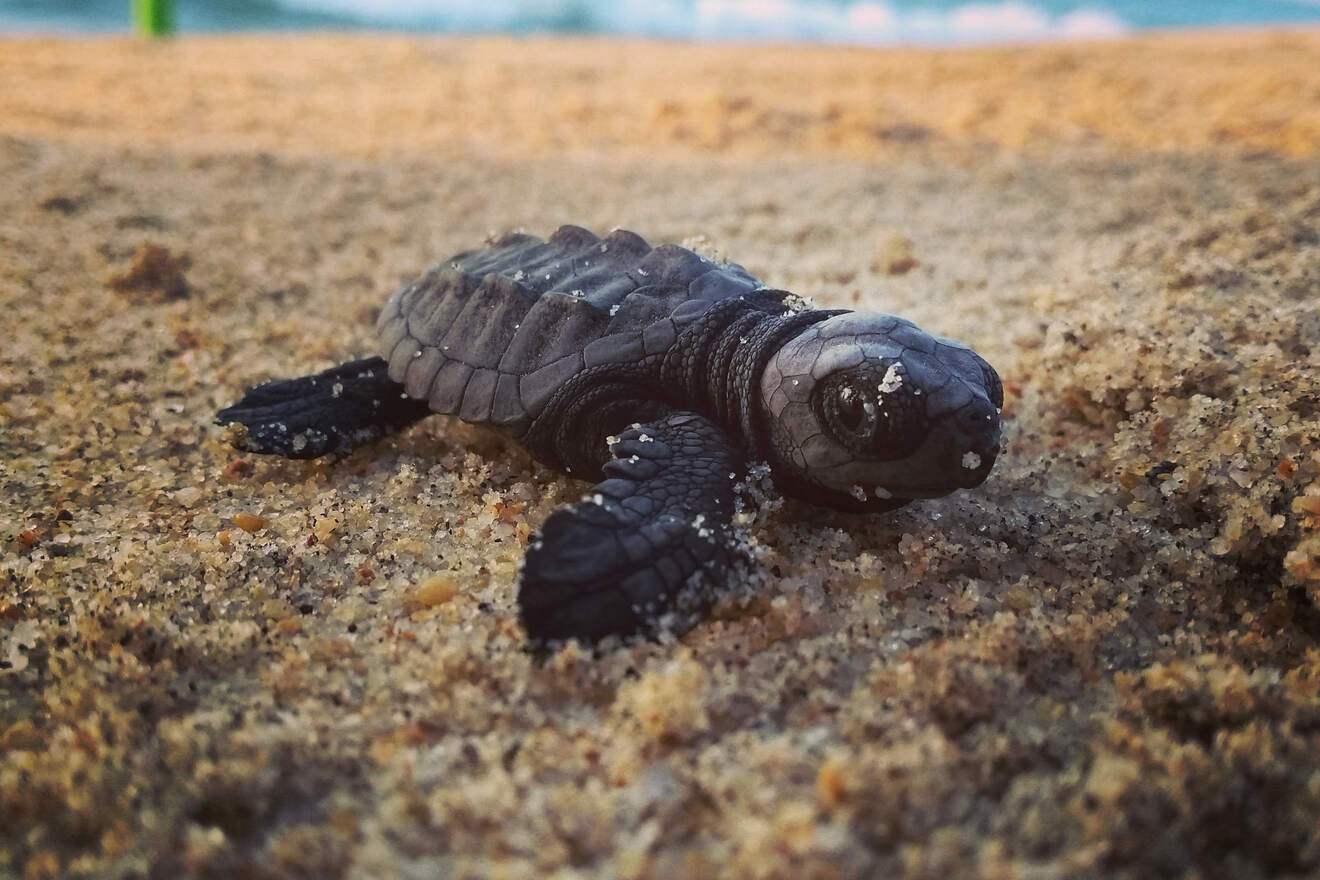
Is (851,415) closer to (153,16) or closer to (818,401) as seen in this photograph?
(818,401)

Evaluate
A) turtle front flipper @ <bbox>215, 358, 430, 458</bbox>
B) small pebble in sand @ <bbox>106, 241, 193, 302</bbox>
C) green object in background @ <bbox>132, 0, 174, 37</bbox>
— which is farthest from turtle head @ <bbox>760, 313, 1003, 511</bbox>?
green object in background @ <bbox>132, 0, 174, 37</bbox>

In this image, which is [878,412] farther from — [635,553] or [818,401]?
[635,553]

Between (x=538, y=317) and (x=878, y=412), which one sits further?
(x=538, y=317)

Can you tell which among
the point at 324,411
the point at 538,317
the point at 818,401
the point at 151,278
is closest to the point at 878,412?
the point at 818,401

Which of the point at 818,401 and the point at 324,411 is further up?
the point at 818,401

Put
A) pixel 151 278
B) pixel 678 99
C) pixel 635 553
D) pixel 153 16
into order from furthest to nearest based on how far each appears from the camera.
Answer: pixel 153 16, pixel 678 99, pixel 151 278, pixel 635 553

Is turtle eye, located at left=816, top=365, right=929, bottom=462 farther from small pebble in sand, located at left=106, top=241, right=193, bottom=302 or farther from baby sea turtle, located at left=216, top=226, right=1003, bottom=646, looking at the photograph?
small pebble in sand, located at left=106, top=241, right=193, bottom=302

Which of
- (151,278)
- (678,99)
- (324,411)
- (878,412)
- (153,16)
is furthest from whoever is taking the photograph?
(153,16)

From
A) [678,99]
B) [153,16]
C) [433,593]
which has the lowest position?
[433,593]
